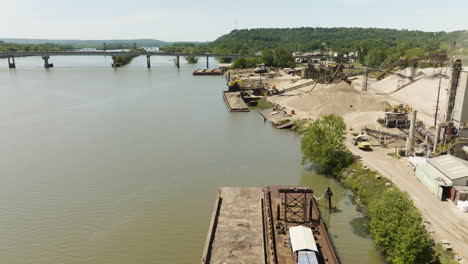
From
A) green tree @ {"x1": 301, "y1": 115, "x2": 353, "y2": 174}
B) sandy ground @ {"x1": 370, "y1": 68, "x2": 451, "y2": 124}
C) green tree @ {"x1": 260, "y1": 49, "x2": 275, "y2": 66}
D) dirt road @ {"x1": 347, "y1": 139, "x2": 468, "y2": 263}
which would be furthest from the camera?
green tree @ {"x1": 260, "y1": 49, "x2": 275, "y2": 66}

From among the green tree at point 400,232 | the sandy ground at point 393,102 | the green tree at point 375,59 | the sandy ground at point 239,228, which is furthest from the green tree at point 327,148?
the green tree at point 375,59

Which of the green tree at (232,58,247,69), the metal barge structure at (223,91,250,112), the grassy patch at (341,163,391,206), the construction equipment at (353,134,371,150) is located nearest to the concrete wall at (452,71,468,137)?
the construction equipment at (353,134,371,150)

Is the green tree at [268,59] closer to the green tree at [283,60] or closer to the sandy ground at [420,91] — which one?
the green tree at [283,60]

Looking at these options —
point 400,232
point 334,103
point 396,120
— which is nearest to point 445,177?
point 400,232

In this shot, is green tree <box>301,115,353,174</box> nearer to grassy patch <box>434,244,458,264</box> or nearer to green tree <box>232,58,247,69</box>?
grassy patch <box>434,244,458,264</box>

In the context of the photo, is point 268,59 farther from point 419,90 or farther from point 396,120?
point 396,120
